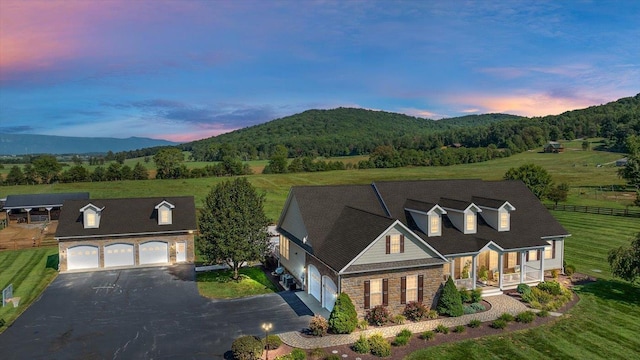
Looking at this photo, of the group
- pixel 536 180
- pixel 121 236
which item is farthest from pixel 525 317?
pixel 536 180

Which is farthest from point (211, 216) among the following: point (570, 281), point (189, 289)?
point (570, 281)

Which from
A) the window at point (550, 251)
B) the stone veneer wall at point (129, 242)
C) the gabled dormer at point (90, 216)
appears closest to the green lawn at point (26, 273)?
the stone veneer wall at point (129, 242)

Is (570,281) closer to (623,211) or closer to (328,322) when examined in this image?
(328,322)

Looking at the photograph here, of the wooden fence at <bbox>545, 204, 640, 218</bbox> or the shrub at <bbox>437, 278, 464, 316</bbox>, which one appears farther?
the wooden fence at <bbox>545, 204, 640, 218</bbox>

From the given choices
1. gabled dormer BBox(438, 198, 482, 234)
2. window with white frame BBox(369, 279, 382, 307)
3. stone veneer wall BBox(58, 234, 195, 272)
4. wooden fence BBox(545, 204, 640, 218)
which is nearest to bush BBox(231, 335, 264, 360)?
window with white frame BBox(369, 279, 382, 307)

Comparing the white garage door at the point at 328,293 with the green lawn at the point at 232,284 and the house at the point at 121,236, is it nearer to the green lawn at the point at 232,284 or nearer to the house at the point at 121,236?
the green lawn at the point at 232,284

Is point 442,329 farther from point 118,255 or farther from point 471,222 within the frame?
point 118,255

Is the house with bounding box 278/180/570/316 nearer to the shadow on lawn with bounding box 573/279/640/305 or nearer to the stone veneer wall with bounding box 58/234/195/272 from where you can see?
the shadow on lawn with bounding box 573/279/640/305
